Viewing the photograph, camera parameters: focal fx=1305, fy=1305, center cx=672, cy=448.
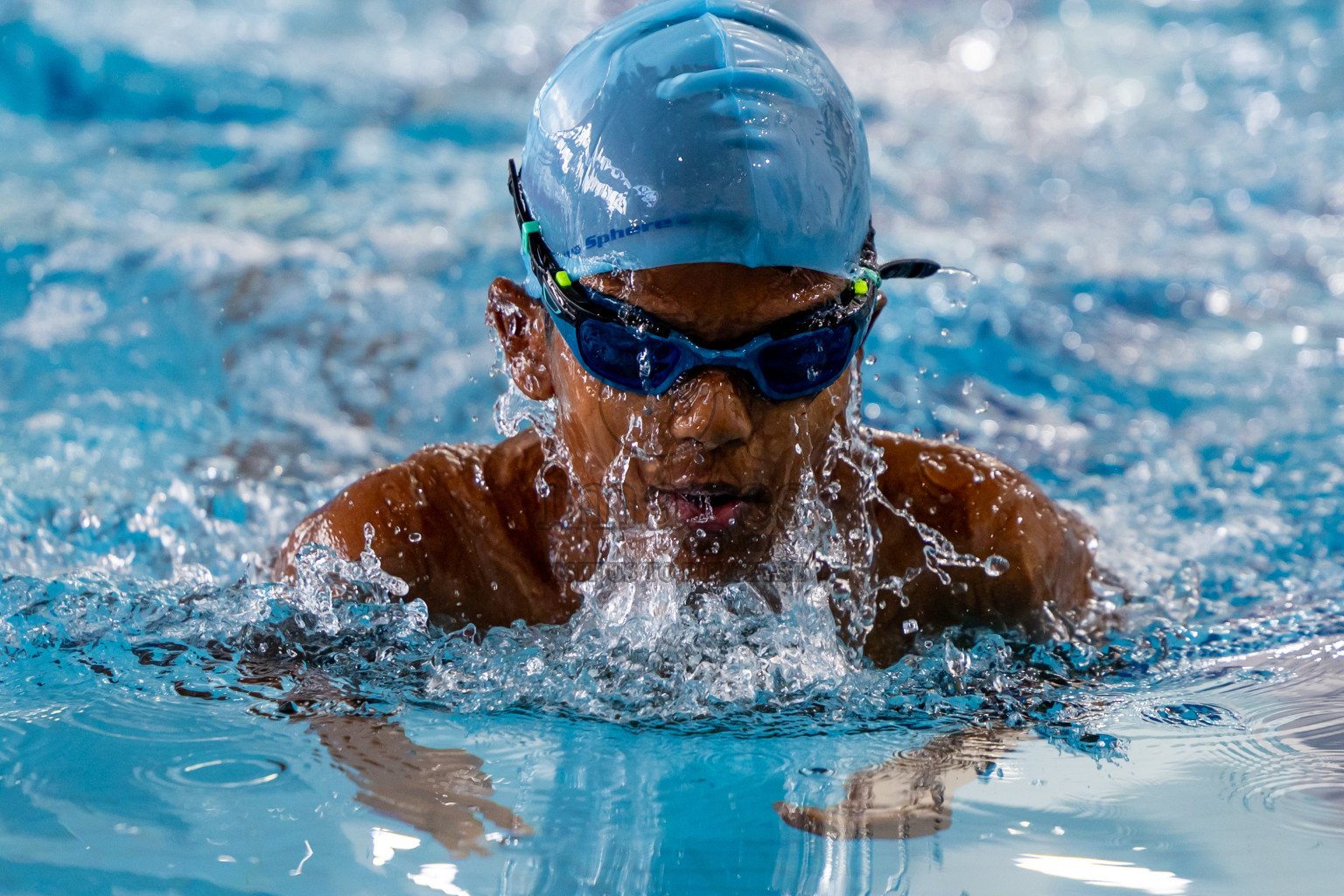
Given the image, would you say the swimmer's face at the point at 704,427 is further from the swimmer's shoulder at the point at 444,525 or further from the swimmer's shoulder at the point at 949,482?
the swimmer's shoulder at the point at 949,482

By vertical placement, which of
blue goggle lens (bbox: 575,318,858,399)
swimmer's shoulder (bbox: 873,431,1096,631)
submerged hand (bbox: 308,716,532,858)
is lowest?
submerged hand (bbox: 308,716,532,858)

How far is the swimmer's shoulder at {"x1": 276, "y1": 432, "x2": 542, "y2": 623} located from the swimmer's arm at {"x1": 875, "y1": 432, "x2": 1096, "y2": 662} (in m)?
0.72

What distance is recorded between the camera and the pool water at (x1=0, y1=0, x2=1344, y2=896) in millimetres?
1671

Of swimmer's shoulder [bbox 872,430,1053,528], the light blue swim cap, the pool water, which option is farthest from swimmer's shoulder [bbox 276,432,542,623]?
swimmer's shoulder [bbox 872,430,1053,528]

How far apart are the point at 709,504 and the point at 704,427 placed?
17cm

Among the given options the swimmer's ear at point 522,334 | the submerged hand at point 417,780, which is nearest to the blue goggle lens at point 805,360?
the swimmer's ear at point 522,334

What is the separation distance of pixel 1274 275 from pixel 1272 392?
1.24m

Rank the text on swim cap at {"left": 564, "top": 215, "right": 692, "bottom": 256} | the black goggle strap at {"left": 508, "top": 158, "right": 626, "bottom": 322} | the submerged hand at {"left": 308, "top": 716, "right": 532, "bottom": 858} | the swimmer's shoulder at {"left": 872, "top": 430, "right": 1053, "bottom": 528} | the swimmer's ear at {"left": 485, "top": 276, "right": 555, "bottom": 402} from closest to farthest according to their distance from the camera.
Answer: the submerged hand at {"left": 308, "top": 716, "right": 532, "bottom": 858}, the text on swim cap at {"left": 564, "top": 215, "right": 692, "bottom": 256}, the black goggle strap at {"left": 508, "top": 158, "right": 626, "bottom": 322}, the swimmer's ear at {"left": 485, "top": 276, "right": 555, "bottom": 402}, the swimmer's shoulder at {"left": 872, "top": 430, "right": 1053, "bottom": 528}

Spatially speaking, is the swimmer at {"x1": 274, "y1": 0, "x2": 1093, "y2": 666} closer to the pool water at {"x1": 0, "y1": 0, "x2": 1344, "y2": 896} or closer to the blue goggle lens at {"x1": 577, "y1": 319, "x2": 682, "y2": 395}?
the blue goggle lens at {"x1": 577, "y1": 319, "x2": 682, "y2": 395}

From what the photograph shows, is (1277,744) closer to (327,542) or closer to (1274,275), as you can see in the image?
(327,542)

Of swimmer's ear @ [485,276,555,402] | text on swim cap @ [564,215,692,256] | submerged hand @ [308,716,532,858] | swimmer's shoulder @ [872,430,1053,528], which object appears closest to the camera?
submerged hand @ [308,716,532,858]

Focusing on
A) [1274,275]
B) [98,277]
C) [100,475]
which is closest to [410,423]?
[100,475]

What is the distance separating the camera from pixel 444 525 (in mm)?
2484

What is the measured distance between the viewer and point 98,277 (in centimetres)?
484
